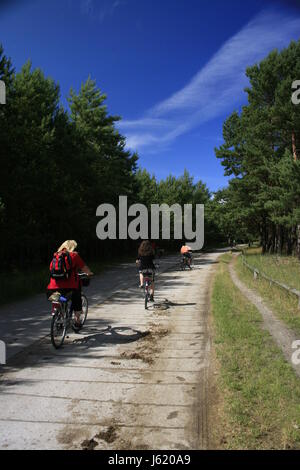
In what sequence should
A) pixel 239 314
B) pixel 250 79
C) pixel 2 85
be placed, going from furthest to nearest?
1. pixel 250 79
2. pixel 2 85
3. pixel 239 314

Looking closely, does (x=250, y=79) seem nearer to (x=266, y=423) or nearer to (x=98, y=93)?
(x=98, y=93)

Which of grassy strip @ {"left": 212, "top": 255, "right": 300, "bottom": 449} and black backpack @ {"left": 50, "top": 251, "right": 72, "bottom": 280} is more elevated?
black backpack @ {"left": 50, "top": 251, "right": 72, "bottom": 280}

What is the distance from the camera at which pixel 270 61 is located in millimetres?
31453

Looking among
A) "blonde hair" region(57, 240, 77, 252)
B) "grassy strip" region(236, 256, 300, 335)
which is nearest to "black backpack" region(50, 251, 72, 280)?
"blonde hair" region(57, 240, 77, 252)

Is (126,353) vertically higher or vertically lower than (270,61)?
lower

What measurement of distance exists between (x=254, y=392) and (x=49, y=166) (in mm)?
23776

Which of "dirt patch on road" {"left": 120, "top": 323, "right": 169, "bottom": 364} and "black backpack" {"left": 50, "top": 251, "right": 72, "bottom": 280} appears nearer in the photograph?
"dirt patch on road" {"left": 120, "top": 323, "right": 169, "bottom": 364}

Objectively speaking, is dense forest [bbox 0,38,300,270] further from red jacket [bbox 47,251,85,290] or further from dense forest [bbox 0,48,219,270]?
red jacket [bbox 47,251,85,290]

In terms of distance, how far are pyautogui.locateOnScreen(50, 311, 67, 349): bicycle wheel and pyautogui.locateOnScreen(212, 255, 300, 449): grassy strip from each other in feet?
10.4

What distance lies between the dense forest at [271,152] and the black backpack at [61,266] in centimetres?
2092

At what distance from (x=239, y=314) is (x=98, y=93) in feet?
114

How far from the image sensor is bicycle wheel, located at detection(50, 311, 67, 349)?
21.4 ft

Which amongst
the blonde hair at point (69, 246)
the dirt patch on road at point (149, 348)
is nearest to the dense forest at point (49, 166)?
the blonde hair at point (69, 246)
